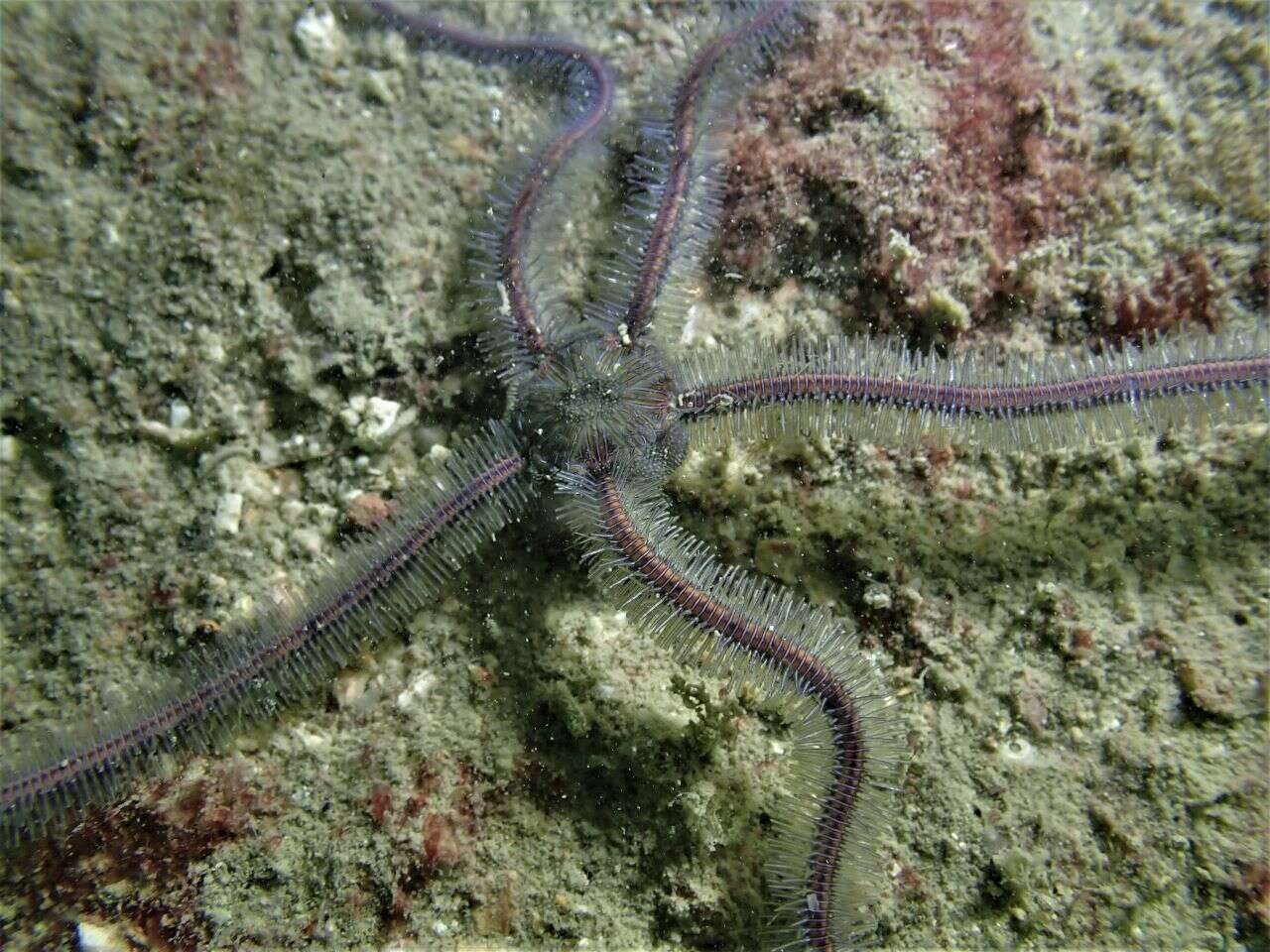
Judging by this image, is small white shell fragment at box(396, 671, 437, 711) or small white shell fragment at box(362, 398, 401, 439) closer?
small white shell fragment at box(396, 671, 437, 711)

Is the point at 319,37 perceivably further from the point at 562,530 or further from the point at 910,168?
the point at 910,168

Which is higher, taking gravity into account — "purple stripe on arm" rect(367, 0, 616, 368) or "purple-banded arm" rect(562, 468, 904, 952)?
"purple stripe on arm" rect(367, 0, 616, 368)

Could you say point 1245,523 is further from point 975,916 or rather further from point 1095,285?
point 975,916

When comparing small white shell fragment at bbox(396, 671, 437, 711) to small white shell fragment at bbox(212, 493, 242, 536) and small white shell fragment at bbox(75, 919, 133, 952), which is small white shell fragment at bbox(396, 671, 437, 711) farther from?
small white shell fragment at bbox(75, 919, 133, 952)

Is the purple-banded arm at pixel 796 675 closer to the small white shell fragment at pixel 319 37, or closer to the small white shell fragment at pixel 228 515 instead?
the small white shell fragment at pixel 228 515

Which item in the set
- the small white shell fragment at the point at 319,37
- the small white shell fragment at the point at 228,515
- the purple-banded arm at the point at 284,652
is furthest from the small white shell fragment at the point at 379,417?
the small white shell fragment at the point at 319,37

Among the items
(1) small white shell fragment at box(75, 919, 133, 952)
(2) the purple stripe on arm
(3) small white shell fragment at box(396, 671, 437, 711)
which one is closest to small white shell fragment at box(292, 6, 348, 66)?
(2) the purple stripe on arm
